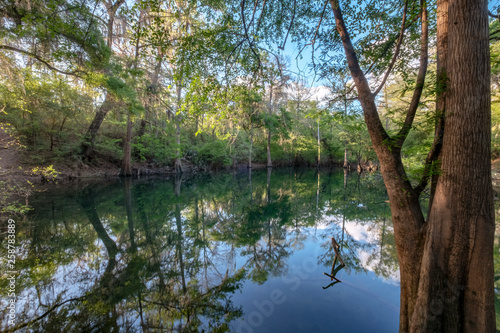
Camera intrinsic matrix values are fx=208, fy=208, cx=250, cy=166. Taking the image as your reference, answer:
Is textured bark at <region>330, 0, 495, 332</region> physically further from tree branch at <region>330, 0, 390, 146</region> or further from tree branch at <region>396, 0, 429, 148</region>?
tree branch at <region>330, 0, 390, 146</region>

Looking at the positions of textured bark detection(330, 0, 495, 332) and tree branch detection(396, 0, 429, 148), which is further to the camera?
tree branch detection(396, 0, 429, 148)

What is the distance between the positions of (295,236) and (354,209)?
4.32 metres

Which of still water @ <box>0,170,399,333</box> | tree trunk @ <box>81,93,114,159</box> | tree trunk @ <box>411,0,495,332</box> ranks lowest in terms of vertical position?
still water @ <box>0,170,399,333</box>

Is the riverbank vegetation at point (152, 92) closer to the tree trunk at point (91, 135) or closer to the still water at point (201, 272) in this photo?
the tree trunk at point (91, 135)

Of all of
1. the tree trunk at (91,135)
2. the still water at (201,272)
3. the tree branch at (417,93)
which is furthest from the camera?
the tree trunk at (91,135)

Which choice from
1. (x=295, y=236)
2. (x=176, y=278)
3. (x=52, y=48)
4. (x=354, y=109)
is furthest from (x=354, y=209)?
(x=52, y=48)

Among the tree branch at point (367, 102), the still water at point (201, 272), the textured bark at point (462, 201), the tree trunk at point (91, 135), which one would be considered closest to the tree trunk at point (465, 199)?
the textured bark at point (462, 201)

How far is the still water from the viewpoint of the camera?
3.06 meters

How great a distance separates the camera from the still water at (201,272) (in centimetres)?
306

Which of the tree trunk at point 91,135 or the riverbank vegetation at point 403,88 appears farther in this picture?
the tree trunk at point 91,135

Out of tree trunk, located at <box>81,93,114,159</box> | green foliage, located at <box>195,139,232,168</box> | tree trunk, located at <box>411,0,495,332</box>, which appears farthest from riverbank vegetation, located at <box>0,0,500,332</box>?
green foliage, located at <box>195,139,232,168</box>

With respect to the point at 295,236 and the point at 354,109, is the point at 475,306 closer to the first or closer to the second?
the point at 354,109

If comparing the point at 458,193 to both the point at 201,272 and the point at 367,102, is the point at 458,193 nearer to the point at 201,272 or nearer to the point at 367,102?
the point at 367,102

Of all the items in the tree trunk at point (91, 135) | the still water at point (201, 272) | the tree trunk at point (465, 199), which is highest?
the tree trunk at point (91, 135)
